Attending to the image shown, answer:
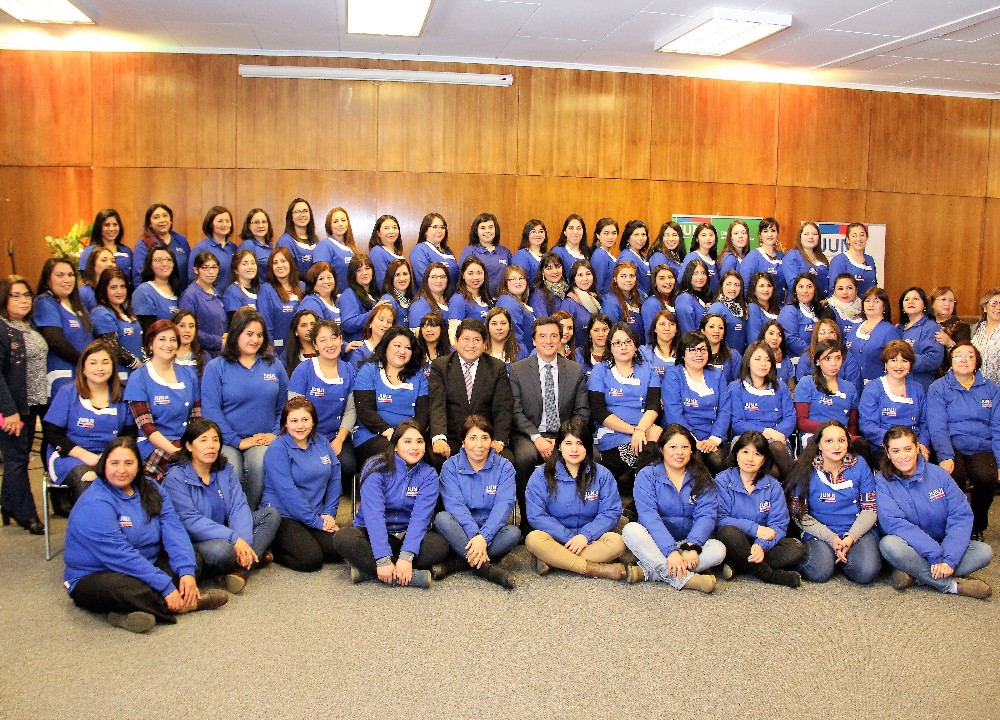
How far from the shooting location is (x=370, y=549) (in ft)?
13.9

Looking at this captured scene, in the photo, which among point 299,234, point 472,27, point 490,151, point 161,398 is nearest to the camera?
A: point 161,398

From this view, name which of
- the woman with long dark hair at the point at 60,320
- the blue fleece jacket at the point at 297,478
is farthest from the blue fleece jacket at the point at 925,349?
Result: the woman with long dark hair at the point at 60,320

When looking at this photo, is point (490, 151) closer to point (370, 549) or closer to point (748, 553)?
point (370, 549)

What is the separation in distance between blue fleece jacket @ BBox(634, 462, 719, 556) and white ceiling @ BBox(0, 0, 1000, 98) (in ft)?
11.7

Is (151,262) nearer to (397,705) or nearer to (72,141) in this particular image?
(72,141)

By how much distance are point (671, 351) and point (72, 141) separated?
227 inches

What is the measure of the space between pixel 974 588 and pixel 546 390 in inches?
97.8

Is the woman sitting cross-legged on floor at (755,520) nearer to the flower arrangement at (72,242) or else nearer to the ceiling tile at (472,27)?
the ceiling tile at (472,27)

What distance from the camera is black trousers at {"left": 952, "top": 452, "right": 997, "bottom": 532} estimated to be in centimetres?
509

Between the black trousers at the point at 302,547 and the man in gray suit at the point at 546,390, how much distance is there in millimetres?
1279

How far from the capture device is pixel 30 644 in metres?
3.46

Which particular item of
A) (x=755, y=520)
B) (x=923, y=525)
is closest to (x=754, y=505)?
→ (x=755, y=520)

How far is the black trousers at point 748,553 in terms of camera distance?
429 cm

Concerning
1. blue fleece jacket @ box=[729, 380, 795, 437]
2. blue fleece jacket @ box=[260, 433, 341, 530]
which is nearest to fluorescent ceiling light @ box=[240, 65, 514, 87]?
blue fleece jacket @ box=[729, 380, 795, 437]
